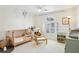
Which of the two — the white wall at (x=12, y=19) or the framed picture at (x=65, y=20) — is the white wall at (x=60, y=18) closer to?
the framed picture at (x=65, y=20)

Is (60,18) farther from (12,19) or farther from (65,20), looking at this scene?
(12,19)

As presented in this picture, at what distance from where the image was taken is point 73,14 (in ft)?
5.15

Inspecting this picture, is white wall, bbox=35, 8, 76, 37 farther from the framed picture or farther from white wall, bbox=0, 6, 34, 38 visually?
white wall, bbox=0, 6, 34, 38

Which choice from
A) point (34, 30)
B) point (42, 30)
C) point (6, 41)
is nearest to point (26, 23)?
point (34, 30)

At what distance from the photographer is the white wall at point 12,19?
154 centimetres

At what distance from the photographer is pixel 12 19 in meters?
1.57

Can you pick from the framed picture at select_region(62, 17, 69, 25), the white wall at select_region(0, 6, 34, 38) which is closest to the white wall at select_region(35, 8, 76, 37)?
the framed picture at select_region(62, 17, 69, 25)

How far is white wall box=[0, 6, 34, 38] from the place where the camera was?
154 centimetres

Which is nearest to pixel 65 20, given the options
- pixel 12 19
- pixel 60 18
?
pixel 60 18

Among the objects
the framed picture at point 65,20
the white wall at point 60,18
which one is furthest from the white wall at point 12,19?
the framed picture at point 65,20
